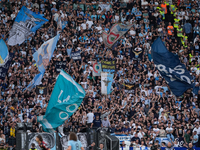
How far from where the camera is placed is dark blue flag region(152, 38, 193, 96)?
2127 cm

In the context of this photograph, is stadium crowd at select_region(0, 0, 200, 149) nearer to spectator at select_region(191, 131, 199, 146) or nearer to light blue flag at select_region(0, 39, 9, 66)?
spectator at select_region(191, 131, 199, 146)

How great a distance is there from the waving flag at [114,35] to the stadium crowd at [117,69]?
Answer: 1082 millimetres

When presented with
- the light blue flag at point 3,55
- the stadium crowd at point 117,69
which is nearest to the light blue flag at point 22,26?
the stadium crowd at point 117,69

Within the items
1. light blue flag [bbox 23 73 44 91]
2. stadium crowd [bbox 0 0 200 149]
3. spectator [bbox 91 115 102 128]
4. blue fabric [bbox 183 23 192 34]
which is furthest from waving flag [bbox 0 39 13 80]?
blue fabric [bbox 183 23 192 34]

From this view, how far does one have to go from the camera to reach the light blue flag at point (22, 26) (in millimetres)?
23547

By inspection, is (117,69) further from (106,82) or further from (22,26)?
(22,26)

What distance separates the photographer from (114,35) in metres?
24.3

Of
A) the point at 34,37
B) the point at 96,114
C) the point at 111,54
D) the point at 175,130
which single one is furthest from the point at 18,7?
the point at 175,130

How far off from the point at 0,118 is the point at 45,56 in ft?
12.4

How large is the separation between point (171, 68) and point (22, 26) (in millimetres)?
8814

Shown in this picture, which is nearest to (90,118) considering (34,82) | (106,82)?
(106,82)

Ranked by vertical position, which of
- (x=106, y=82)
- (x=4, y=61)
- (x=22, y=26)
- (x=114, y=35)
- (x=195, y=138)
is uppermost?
(x=22, y=26)

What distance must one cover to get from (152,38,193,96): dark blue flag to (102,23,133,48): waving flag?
3234mm

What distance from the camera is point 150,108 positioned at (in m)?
22.0
